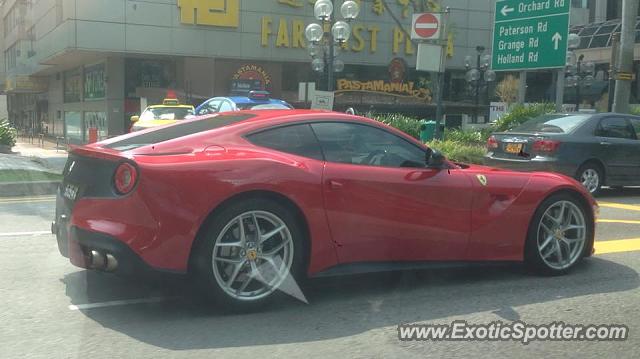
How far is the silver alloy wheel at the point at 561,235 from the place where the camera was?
231 inches

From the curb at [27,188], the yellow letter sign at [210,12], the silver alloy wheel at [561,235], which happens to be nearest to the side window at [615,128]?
the silver alloy wheel at [561,235]

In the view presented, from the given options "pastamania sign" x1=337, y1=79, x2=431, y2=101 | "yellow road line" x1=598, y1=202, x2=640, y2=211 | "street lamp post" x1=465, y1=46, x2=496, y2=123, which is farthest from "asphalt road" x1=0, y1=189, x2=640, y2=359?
"pastamania sign" x1=337, y1=79, x2=431, y2=101

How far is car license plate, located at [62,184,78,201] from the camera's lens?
4793 mm

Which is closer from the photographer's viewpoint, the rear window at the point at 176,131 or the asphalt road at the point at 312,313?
the asphalt road at the point at 312,313

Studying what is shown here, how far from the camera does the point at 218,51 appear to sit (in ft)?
98.2

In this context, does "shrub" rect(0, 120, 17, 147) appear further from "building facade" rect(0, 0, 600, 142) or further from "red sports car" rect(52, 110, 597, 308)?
"red sports car" rect(52, 110, 597, 308)

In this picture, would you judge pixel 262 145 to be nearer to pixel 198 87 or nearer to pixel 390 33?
pixel 198 87

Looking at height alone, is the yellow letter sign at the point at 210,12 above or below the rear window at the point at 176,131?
above

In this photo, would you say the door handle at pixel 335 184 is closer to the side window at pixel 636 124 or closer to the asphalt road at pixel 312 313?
the asphalt road at pixel 312 313

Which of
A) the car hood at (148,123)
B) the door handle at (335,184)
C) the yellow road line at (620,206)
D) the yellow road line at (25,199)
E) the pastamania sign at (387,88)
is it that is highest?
the pastamania sign at (387,88)

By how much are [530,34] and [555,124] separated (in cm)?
626

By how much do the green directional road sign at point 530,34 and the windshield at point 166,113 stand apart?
8.52 m

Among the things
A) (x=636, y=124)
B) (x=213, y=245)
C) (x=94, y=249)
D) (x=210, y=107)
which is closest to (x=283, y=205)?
(x=213, y=245)

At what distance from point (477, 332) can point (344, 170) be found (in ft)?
4.97
